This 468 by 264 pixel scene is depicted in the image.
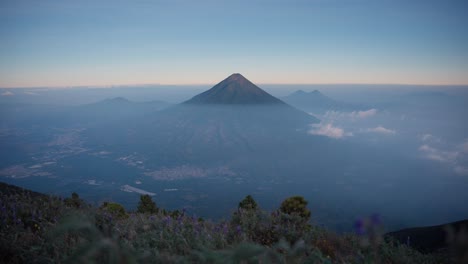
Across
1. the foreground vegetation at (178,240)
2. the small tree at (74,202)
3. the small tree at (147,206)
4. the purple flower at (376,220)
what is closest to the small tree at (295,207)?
the small tree at (147,206)

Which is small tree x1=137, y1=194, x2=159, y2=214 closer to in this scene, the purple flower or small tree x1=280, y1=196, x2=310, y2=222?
small tree x1=280, y1=196, x2=310, y2=222

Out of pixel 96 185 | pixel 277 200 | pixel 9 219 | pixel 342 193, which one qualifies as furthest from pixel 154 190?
pixel 9 219

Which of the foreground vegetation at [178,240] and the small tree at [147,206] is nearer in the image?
the foreground vegetation at [178,240]

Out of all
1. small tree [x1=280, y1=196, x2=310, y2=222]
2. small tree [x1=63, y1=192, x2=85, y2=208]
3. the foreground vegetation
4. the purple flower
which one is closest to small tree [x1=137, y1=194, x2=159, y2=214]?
small tree [x1=280, y1=196, x2=310, y2=222]

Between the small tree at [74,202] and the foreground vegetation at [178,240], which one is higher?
the foreground vegetation at [178,240]

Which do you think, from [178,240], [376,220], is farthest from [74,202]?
[376,220]

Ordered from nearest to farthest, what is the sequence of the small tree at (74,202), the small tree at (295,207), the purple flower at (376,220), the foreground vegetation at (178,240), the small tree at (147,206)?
1. the purple flower at (376,220)
2. the foreground vegetation at (178,240)
3. the small tree at (74,202)
4. the small tree at (295,207)
5. the small tree at (147,206)

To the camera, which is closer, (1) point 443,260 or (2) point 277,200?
(1) point 443,260

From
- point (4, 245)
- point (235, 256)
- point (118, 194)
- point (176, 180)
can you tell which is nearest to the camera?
point (235, 256)

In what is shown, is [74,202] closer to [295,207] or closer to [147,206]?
[147,206]

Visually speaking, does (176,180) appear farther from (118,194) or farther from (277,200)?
(277,200)

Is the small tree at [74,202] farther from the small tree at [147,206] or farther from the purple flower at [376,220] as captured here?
the small tree at [147,206]
